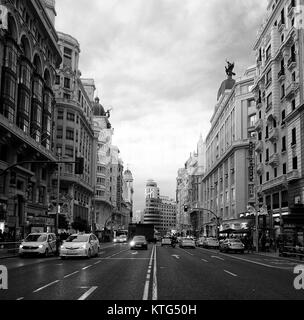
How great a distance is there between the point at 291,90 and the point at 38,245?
29820 mm

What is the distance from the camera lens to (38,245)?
30.1m

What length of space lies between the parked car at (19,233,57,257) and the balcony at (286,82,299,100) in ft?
91.5

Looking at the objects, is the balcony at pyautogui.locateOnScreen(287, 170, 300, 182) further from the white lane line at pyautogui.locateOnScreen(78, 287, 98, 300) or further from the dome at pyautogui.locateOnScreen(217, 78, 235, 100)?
the dome at pyautogui.locateOnScreen(217, 78, 235, 100)

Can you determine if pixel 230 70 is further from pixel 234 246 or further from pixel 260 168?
pixel 234 246

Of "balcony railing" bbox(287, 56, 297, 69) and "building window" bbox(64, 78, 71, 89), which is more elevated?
"building window" bbox(64, 78, 71, 89)

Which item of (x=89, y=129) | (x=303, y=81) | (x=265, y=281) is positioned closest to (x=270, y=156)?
(x=303, y=81)

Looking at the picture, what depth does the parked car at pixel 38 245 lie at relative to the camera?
98.5 ft

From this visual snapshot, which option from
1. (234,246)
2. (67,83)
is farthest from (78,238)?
(67,83)

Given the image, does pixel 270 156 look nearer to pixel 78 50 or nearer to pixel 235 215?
pixel 235 215

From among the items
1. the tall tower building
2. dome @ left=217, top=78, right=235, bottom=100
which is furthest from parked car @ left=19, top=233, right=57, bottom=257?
dome @ left=217, top=78, right=235, bottom=100

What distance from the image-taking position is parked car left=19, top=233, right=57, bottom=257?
1182 inches

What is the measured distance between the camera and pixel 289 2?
1914 inches

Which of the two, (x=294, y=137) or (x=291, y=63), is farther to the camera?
(x=291, y=63)
